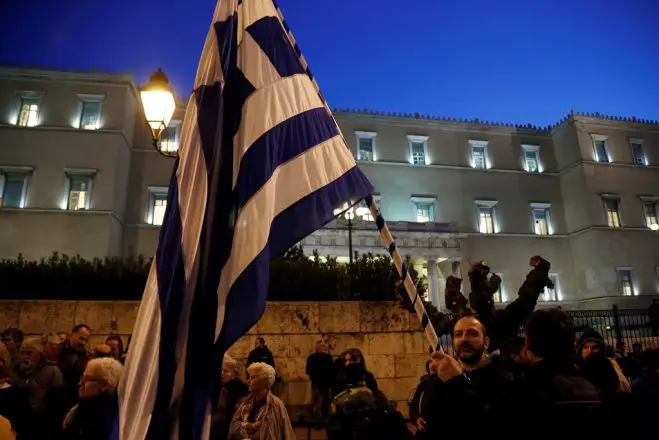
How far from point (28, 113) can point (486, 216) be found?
98.8ft

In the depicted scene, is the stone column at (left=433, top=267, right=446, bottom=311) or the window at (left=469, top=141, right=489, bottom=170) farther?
the window at (left=469, top=141, right=489, bottom=170)

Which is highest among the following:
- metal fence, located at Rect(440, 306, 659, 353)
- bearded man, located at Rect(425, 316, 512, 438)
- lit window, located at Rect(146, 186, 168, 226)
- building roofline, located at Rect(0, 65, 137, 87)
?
building roofline, located at Rect(0, 65, 137, 87)

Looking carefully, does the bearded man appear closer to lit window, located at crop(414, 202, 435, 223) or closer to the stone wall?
the stone wall

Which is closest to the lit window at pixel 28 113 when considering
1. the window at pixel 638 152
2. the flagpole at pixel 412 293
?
the flagpole at pixel 412 293

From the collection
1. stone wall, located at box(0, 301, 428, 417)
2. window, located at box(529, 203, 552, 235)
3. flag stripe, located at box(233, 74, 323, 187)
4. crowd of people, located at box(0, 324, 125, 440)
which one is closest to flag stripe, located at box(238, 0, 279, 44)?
flag stripe, located at box(233, 74, 323, 187)

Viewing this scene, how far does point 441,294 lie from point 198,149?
28.3 metres

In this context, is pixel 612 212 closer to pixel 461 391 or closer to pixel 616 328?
pixel 616 328

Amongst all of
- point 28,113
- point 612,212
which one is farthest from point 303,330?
point 612,212

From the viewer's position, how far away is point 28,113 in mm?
27031

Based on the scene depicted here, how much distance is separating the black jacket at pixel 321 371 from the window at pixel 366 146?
2643 cm

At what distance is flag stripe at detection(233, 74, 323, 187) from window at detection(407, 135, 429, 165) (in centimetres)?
3095

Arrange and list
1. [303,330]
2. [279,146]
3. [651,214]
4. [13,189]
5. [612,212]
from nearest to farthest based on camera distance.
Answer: [279,146], [303,330], [13,189], [612,212], [651,214]

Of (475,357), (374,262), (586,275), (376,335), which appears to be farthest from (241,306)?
(586,275)

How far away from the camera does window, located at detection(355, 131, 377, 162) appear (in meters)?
32.6
